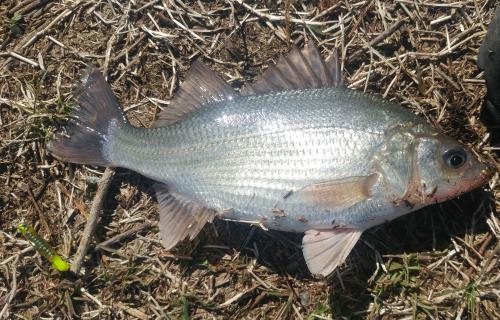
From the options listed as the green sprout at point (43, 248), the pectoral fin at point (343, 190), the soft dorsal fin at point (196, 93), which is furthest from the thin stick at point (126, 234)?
the pectoral fin at point (343, 190)

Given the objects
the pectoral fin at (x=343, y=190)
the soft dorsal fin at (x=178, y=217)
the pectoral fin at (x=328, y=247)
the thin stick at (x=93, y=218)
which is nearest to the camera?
the pectoral fin at (x=343, y=190)

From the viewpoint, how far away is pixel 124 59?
14.8 feet

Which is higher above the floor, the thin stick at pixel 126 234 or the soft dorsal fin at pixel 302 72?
the soft dorsal fin at pixel 302 72

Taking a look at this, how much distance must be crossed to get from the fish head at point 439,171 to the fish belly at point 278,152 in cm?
20

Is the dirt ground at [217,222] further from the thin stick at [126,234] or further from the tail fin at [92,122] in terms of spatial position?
the tail fin at [92,122]

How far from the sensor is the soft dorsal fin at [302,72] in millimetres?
3920

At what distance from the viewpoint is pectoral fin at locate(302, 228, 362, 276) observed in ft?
12.4

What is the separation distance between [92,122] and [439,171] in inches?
104

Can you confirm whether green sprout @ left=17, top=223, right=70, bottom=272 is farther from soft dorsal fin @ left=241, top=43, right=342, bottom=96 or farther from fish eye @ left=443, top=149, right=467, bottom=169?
fish eye @ left=443, top=149, right=467, bottom=169

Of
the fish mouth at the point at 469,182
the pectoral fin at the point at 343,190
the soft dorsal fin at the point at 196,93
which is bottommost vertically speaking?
the fish mouth at the point at 469,182

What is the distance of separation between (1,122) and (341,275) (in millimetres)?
3126

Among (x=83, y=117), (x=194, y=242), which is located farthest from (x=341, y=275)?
(x=83, y=117)

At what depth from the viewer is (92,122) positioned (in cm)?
420

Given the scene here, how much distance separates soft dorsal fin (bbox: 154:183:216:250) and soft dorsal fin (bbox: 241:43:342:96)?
3.34 ft
